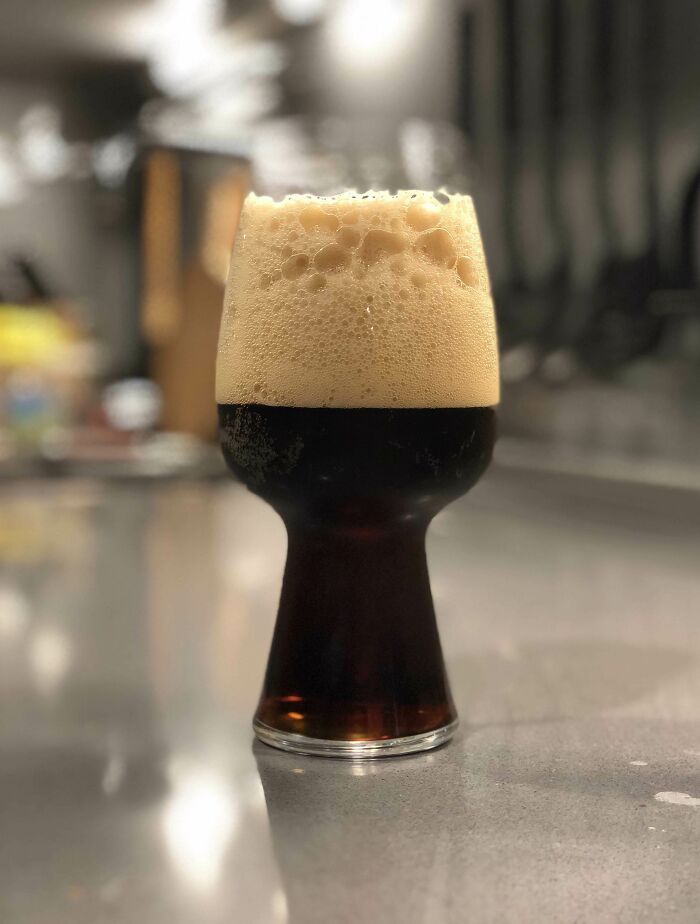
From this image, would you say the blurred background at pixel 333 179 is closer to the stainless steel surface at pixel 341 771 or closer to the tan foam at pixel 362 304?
the tan foam at pixel 362 304

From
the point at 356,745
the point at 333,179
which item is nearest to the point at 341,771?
the point at 356,745

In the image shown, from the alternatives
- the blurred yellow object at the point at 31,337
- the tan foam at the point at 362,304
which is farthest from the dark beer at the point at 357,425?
the blurred yellow object at the point at 31,337

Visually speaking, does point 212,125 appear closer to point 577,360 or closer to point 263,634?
point 577,360

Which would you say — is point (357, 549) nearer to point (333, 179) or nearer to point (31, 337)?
point (333, 179)

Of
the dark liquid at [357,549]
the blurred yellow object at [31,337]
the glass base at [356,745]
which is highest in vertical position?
the dark liquid at [357,549]

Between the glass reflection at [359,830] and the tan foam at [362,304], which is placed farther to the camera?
the tan foam at [362,304]

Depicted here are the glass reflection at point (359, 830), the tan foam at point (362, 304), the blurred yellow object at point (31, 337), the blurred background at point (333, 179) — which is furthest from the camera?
the blurred yellow object at point (31, 337)

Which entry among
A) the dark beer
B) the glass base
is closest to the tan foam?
the dark beer

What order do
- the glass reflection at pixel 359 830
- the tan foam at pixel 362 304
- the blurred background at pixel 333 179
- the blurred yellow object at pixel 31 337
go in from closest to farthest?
the glass reflection at pixel 359 830, the tan foam at pixel 362 304, the blurred background at pixel 333 179, the blurred yellow object at pixel 31 337
